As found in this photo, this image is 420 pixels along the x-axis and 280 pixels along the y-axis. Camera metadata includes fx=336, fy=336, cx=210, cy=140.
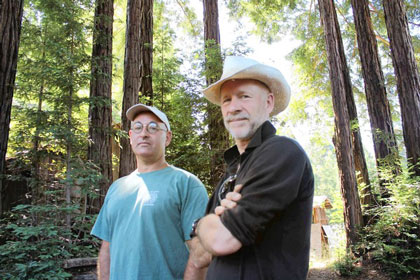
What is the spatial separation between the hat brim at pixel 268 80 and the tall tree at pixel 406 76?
7.48m

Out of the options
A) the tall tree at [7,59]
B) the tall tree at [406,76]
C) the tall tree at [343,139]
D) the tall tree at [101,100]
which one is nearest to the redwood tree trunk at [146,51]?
the tall tree at [101,100]

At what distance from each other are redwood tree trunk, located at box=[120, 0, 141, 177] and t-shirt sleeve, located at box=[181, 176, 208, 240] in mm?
4955

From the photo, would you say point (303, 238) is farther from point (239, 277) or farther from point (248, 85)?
point (248, 85)

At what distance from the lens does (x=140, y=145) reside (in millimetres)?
2695

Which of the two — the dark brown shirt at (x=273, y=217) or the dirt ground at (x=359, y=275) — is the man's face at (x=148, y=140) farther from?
the dirt ground at (x=359, y=275)

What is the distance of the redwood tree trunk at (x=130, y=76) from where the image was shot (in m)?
7.33

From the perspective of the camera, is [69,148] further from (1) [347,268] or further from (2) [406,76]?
(2) [406,76]

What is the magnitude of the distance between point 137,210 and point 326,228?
16.0 m

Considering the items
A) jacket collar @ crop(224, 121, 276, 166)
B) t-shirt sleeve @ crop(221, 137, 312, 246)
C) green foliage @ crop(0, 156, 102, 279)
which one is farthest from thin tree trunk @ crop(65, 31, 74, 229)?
t-shirt sleeve @ crop(221, 137, 312, 246)

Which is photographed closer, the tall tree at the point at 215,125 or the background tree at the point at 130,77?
the background tree at the point at 130,77

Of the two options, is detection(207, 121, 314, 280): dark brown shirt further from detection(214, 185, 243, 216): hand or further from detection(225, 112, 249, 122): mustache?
detection(225, 112, 249, 122): mustache

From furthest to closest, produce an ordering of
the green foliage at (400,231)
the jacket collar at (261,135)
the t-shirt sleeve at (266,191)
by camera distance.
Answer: the green foliage at (400,231) → the jacket collar at (261,135) → the t-shirt sleeve at (266,191)

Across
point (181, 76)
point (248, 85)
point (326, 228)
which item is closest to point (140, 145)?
point (248, 85)

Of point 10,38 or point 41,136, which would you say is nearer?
point 10,38
